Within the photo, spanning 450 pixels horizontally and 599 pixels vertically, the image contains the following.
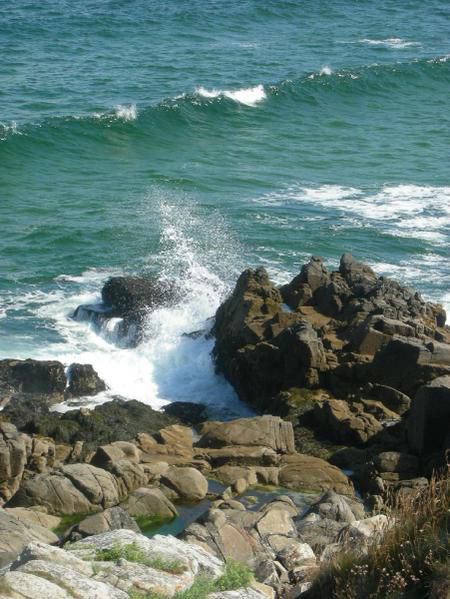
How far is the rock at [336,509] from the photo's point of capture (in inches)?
820

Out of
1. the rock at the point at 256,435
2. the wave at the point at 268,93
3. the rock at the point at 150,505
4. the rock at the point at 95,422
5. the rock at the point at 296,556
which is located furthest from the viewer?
the wave at the point at 268,93

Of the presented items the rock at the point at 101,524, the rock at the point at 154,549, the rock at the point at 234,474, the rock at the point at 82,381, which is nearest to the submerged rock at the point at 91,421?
the rock at the point at 82,381

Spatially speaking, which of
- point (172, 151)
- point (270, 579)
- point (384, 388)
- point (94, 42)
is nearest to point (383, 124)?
point (172, 151)

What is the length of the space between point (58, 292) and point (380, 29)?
53999 millimetres

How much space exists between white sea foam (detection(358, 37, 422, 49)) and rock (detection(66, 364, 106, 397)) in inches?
2147

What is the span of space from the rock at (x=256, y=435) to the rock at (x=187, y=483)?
272cm

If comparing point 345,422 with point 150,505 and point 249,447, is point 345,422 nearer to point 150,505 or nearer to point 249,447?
Result: point 249,447

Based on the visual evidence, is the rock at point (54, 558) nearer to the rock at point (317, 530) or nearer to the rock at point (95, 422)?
the rock at point (317, 530)

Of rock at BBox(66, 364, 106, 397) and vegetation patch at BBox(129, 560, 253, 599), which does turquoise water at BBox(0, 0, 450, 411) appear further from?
vegetation patch at BBox(129, 560, 253, 599)

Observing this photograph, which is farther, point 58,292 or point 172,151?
point 172,151

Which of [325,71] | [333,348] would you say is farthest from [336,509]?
[325,71]

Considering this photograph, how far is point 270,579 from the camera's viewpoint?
15602 millimetres

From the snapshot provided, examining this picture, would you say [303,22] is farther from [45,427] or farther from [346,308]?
[45,427]

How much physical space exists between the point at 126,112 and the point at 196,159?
22.0ft
